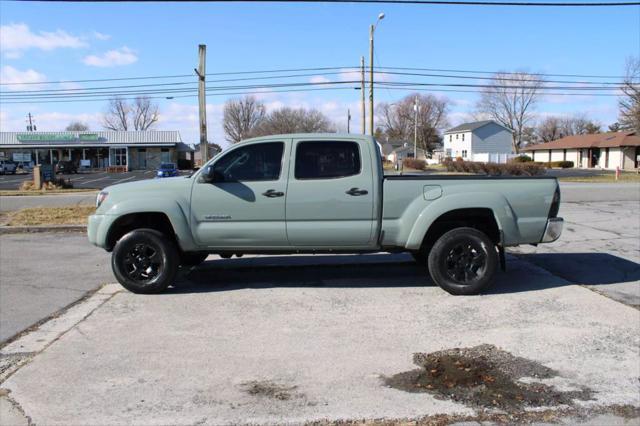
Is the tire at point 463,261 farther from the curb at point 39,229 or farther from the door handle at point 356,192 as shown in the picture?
the curb at point 39,229

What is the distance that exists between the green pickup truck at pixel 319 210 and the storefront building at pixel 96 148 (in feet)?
211

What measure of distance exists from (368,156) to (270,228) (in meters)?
1.44

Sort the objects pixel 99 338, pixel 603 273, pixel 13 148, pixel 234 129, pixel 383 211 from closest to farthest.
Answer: pixel 99 338, pixel 383 211, pixel 603 273, pixel 13 148, pixel 234 129

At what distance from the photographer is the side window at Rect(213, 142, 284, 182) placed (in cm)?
643

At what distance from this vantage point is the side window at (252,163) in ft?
21.1

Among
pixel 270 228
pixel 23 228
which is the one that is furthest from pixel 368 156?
pixel 23 228

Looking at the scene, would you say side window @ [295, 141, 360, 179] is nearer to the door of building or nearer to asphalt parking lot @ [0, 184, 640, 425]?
asphalt parking lot @ [0, 184, 640, 425]

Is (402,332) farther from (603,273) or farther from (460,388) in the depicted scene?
(603,273)

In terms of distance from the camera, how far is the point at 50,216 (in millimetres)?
13812

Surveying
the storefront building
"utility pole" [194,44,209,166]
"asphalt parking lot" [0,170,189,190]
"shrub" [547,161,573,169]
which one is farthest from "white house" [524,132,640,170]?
"utility pole" [194,44,209,166]

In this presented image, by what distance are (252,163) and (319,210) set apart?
0.99 meters

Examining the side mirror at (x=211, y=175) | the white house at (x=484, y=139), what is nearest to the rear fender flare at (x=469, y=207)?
the side mirror at (x=211, y=175)

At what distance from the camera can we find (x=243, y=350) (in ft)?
15.5

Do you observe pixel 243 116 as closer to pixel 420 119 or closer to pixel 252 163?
pixel 420 119
